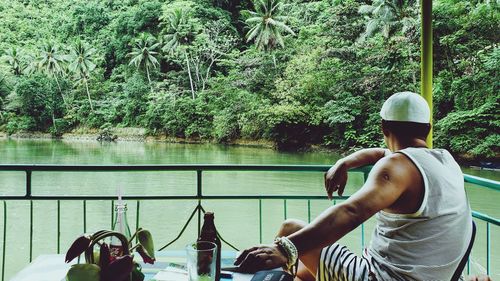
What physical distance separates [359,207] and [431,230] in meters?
0.28

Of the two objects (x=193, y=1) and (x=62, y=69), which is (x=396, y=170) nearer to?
(x=193, y=1)

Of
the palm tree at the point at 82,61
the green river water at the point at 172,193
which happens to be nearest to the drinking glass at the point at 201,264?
the green river water at the point at 172,193

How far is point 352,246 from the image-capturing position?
424 inches

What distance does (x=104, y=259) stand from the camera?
3.07 feet

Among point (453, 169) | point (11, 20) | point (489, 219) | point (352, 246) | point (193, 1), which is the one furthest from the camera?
point (11, 20)

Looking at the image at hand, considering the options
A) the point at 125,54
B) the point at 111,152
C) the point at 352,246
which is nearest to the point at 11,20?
the point at 125,54

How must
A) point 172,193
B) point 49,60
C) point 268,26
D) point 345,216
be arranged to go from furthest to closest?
point 49,60, point 268,26, point 172,193, point 345,216

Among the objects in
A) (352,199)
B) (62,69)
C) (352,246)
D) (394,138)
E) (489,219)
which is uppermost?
(62,69)

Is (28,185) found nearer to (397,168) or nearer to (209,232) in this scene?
(209,232)

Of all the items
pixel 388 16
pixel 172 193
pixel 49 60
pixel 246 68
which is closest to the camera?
pixel 172 193

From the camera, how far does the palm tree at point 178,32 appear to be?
3578 centimetres

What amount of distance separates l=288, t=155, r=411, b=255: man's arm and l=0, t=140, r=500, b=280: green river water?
283 cm

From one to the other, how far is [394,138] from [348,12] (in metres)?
25.8

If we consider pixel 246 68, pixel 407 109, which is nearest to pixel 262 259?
pixel 407 109
